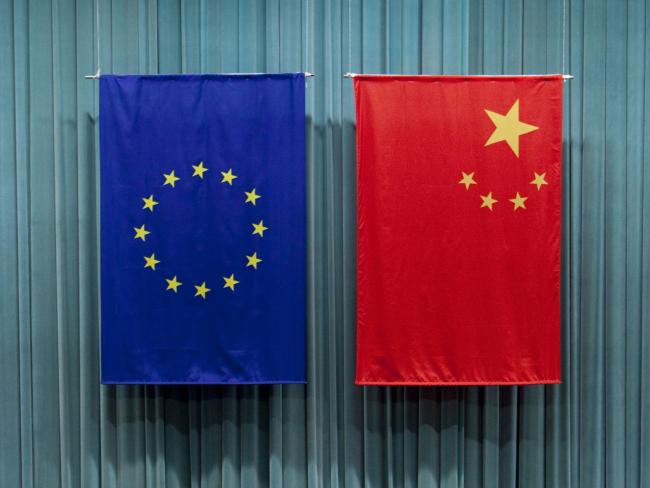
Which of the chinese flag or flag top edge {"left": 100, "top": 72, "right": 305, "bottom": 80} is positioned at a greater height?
flag top edge {"left": 100, "top": 72, "right": 305, "bottom": 80}

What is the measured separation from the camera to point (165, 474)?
10.2ft

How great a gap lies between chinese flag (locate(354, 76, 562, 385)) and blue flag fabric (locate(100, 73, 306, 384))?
0.38m

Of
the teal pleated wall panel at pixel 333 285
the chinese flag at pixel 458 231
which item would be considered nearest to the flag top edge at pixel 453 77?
the chinese flag at pixel 458 231

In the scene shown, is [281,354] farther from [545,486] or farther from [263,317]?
[545,486]

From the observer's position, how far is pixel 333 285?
3104mm

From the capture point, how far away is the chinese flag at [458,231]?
2.88 metres

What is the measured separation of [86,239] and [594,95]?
2756 millimetres

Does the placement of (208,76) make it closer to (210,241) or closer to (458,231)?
(210,241)

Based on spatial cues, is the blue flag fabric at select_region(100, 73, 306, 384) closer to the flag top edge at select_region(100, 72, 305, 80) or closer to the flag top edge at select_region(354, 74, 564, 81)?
the flag top edge at select_region(100, 72, 305, 80)

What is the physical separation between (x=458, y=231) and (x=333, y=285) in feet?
2.27

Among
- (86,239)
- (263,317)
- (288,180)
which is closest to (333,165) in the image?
(288,180)

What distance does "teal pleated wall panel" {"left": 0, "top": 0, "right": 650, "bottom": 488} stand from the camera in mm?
3105

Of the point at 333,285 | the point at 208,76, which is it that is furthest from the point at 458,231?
the point at 208,76

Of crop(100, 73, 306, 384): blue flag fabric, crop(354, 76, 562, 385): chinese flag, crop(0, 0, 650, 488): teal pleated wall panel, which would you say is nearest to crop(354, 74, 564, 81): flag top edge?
crop(354, 76, 562, 385): chinese flag
